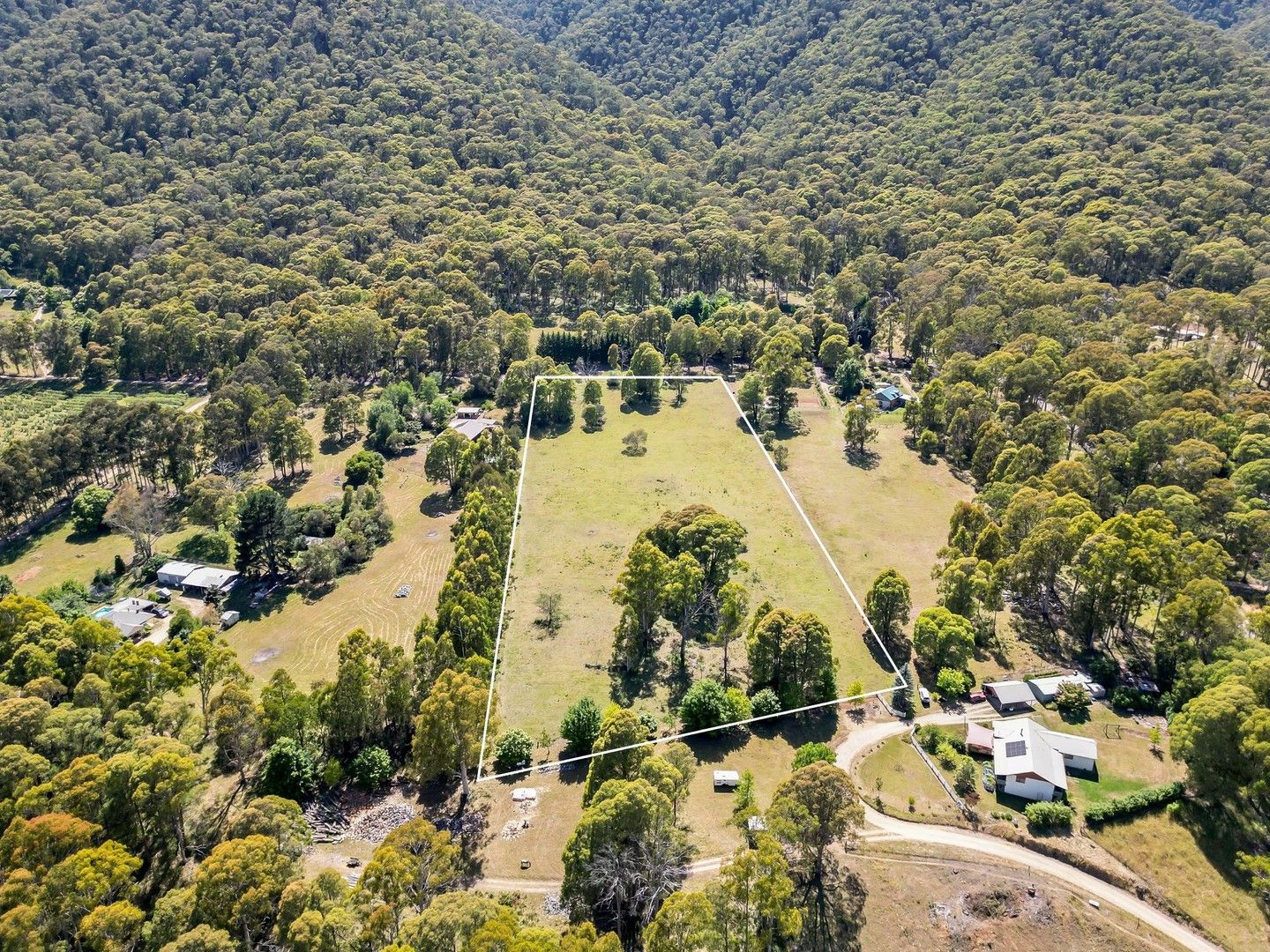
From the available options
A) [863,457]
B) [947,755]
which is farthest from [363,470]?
[947,755]

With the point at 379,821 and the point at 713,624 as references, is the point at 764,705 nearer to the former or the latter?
the point at 713,624

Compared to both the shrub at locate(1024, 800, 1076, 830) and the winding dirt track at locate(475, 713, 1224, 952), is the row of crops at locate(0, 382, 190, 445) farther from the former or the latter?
the shrub at locate(1024, 800, 1076, 830)

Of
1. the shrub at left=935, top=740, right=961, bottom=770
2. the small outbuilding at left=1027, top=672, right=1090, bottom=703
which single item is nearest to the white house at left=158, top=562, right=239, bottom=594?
the shrub at left=935, top=740, right=961, bottom=770

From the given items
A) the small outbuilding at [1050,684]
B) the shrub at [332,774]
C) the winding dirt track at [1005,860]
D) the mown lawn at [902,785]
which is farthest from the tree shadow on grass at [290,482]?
the small outbuilding at [1050,684]

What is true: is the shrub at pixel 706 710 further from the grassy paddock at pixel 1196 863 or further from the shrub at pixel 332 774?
the grassy paddock at pixel 1196 863

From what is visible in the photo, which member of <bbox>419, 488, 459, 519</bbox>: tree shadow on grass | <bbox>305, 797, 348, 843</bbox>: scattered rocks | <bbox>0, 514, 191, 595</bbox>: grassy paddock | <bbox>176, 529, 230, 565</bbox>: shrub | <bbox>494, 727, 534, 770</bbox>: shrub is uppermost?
<bbox>494, 727, 534, 770</bbox>: shrub

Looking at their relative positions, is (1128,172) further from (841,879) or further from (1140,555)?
(841,879)
